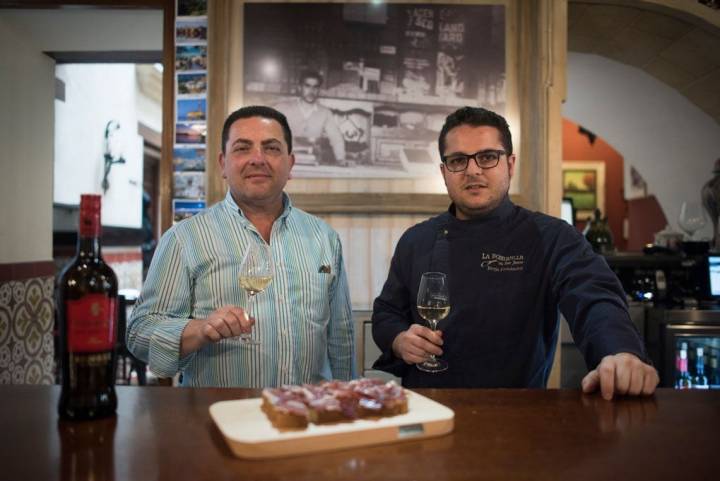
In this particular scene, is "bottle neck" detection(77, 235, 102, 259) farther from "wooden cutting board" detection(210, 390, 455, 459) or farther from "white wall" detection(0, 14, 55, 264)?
"white wall" detection(0, 14, 55, 264)

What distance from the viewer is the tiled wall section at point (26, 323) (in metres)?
3.76

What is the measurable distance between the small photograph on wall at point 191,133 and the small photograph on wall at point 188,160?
1.6 inches

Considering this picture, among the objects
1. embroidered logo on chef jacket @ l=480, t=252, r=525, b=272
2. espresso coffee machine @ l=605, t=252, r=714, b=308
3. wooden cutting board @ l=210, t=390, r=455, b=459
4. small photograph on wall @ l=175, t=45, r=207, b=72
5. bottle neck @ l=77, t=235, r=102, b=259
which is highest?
small photograph on wall @ l=175, t=45, r=207, b=72

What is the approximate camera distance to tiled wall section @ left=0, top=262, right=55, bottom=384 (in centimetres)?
376

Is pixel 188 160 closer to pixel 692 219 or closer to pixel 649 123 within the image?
pixel 692 219

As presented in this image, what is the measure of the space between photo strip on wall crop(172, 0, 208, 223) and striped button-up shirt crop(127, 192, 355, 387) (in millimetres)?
1028

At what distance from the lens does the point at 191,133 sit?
2896 mm

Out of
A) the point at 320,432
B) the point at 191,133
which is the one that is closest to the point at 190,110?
the point at 191,133

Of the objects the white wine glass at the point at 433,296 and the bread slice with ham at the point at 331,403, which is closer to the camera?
the bread slice with ham at the point at 331,403

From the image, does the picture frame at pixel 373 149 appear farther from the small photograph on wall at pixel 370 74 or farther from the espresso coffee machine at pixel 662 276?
the espresso coffee machine at pixel 662 276

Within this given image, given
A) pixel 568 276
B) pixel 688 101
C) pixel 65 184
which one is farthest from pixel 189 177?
pixel 688 101

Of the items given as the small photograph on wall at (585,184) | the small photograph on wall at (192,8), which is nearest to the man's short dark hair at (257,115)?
the small photograph on wall at (192,8)

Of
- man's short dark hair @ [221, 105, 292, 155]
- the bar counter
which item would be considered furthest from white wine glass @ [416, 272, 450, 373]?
man's short dark hair @ [221, 105, 292, 155]

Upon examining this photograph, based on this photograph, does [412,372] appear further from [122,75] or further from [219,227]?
[122,75]
